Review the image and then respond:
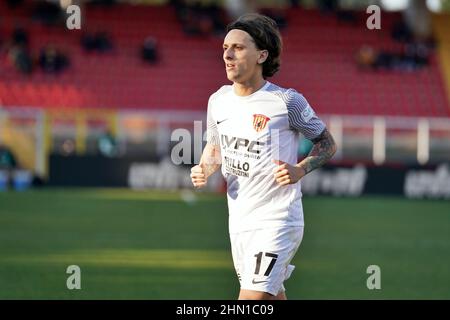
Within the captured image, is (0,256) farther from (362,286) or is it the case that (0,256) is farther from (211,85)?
(211,85)

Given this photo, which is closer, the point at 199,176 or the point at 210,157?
the point at 199,176

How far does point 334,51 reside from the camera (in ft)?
161

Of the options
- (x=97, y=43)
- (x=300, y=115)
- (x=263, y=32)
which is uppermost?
(x=263, y=32)

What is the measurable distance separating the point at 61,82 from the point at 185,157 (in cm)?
3545

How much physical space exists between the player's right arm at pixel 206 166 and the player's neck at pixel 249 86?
0.48 m

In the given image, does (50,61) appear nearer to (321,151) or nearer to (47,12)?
(47,12)

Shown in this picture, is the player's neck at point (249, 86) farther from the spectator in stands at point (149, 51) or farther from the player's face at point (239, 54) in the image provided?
the spectator in stands at point (149, 51)

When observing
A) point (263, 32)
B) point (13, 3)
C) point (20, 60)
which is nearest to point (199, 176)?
point (263, 32)

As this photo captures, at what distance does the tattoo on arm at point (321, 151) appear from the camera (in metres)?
7.80

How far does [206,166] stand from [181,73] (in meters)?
38.1

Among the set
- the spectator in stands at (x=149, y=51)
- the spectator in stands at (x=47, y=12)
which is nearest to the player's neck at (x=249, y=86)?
the spectator in stands at (x=149, y=51)

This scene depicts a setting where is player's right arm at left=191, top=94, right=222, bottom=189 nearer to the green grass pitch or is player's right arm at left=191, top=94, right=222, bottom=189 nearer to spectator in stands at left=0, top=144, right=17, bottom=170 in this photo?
the green grass pitch

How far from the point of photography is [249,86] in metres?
7.80

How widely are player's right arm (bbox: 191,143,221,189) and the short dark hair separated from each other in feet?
2.28
